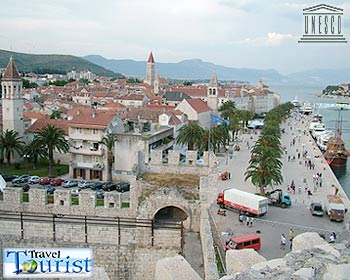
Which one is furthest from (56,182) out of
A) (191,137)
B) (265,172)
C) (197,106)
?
(197,106)

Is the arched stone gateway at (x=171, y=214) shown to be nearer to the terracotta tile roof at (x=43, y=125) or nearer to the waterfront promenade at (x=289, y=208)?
the waterfront promenade at (x=289, y=208)

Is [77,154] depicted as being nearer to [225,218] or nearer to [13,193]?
[225,218]

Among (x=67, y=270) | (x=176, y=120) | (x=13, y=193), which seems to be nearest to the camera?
(x=67, y=270)

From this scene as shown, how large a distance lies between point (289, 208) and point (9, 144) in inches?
983

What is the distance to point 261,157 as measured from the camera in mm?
28203

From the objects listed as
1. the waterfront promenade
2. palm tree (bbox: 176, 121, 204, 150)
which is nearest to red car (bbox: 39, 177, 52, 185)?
the waterfront promenade

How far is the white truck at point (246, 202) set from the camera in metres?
20.6

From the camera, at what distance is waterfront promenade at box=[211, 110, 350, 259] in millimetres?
17953

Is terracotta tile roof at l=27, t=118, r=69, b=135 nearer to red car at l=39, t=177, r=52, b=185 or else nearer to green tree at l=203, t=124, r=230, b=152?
red car at l=39, t=177, r=52, b=185

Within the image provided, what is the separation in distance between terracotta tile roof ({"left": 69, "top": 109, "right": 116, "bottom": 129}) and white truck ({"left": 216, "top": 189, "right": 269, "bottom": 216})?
1581cm

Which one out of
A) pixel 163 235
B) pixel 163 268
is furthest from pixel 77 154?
pixel 163 268

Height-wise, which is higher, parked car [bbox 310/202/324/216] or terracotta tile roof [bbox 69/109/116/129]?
terracotta tile roof [bbox 69/109/116/129]

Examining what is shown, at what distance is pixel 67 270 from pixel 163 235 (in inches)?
122

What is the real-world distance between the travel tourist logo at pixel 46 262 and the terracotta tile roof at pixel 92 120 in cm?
2367
